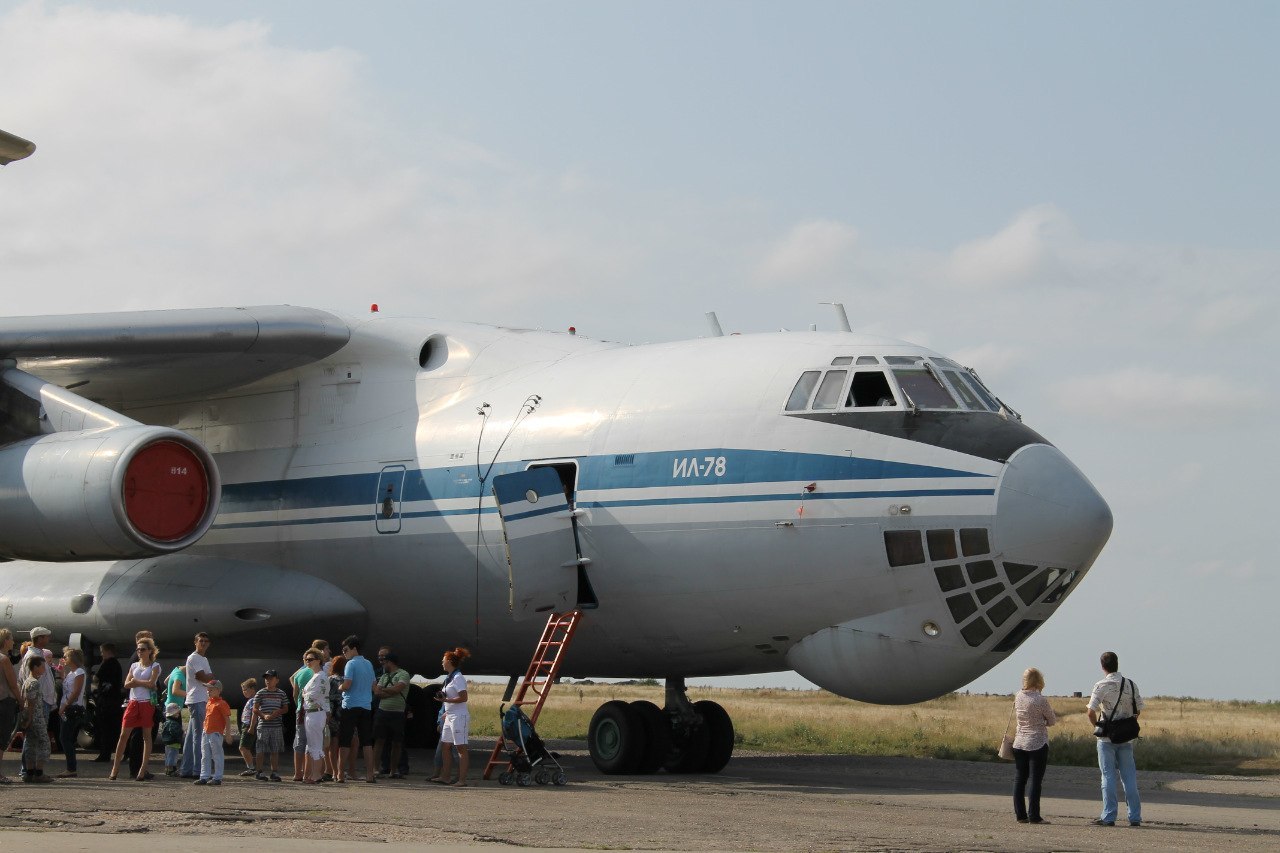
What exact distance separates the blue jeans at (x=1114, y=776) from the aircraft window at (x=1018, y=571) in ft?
4.19

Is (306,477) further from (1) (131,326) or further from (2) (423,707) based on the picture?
(2) (423,707)

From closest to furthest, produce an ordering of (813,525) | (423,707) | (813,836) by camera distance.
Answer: (813,836) < (813,525) < (423,707)

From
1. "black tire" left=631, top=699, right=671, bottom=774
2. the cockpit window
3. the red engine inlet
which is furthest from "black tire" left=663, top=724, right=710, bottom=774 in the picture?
the red engine inlet

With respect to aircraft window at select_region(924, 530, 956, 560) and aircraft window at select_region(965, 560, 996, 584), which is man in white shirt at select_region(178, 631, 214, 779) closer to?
aircraft window at select_region(924, 530, 956, 560)

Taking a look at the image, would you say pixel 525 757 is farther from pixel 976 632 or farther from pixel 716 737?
pixel 976 632

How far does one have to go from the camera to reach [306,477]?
15055 millimetres

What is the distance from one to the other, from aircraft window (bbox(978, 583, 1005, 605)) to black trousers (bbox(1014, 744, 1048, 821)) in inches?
50.6

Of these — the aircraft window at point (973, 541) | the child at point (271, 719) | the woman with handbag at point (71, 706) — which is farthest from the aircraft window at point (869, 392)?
the woman with handbag at point (71, 706)

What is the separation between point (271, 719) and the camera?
12.6 meters

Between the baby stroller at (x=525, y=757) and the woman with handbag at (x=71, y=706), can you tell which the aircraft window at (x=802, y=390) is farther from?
the woman with handbag at (x=71, y=706)

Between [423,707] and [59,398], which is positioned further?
[423,707]

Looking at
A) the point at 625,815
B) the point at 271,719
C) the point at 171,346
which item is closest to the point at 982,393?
the point at 625,815

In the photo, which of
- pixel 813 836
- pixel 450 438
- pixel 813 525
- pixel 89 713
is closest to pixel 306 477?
pixel 450 438

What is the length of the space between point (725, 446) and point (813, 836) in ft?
13.0
